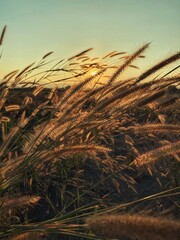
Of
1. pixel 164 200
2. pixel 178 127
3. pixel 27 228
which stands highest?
pixel 178 127

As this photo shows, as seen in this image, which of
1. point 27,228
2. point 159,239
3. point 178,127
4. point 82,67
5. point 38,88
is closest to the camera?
point 159,239

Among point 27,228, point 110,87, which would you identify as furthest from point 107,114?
point 27,228

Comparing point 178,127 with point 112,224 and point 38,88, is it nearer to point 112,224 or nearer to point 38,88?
point 112,224

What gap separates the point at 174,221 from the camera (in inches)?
32.0

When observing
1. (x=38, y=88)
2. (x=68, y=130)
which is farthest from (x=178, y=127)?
(x=38, y=88)

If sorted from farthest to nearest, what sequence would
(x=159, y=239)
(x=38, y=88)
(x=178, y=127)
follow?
(x=38, y=88), (x=178, y=127), (x=159, y=239)

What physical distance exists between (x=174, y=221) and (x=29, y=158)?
1.11 meters

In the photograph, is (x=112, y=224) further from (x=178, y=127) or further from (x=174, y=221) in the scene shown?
(x=178, y=127)

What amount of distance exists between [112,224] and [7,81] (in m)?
2.25

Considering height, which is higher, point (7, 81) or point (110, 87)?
point (7, 81)

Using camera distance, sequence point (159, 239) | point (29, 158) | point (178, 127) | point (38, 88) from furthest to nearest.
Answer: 1. point (38, 88)
2. point (29, 158)
3. point (178, 127)
4. point (159, 239)

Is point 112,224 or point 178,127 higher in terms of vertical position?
point 178,127

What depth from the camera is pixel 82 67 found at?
11.1ft

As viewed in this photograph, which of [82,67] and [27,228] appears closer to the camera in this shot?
[27,228]
